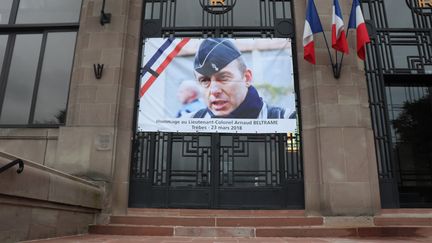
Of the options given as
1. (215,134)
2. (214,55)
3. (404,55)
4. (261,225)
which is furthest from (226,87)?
(404,55)

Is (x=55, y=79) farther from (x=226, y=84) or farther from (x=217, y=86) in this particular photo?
(x=226, y=84)

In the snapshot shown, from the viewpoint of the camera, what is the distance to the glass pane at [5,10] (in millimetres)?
8430

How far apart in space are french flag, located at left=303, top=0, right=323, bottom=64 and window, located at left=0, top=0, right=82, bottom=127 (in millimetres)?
4874

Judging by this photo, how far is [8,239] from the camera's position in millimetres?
4109

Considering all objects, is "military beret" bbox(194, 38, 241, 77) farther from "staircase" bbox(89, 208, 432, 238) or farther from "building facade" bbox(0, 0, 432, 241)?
"staircase" bbox(89, 208, 432, 238)

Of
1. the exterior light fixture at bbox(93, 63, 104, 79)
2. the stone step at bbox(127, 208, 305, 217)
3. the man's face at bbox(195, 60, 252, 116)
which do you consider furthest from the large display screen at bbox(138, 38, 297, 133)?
the stone step at bbox(127, 208, 305, 217)

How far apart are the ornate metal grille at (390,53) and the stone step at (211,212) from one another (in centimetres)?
211

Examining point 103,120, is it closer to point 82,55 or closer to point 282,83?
point 82,55

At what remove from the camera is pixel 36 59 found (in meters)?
8.05

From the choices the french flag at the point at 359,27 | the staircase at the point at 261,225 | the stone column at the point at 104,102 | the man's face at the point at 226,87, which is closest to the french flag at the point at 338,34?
the french flag at the point at 359,27

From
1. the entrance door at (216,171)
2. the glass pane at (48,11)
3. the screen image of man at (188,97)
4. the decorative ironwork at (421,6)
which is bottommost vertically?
the entrance door at (216,171)

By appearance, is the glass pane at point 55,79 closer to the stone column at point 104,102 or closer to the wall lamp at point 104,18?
the stone column at point 104,102

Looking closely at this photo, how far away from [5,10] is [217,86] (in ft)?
17.1

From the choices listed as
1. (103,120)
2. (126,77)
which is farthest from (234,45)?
(103,120)
